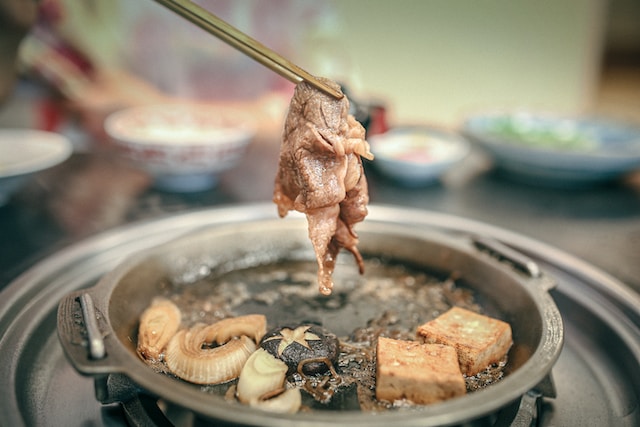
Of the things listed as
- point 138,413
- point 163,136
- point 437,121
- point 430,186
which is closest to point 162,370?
point 138,413

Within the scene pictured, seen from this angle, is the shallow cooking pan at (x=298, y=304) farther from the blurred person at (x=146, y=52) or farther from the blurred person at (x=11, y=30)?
the blurred person at (x=146, y=52)

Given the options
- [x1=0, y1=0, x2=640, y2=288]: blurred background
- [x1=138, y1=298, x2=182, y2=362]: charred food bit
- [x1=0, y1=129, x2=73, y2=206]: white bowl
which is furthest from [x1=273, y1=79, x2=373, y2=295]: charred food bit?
[x1=0, y1=129, x2=73, y2=206]: white bowl

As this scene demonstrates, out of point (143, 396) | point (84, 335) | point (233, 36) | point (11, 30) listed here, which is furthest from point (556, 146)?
Answer: point (11, 30)

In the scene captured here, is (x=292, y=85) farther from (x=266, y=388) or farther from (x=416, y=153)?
(x=266, y=388)

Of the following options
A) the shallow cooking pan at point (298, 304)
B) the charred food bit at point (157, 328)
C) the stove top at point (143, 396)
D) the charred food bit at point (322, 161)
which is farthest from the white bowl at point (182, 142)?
the charred food bit at point (322, 161)

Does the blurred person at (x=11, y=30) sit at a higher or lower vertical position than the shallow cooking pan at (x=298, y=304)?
higher

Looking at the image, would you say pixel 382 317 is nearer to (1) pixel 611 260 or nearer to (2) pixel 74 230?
(1) pixel 611 260
